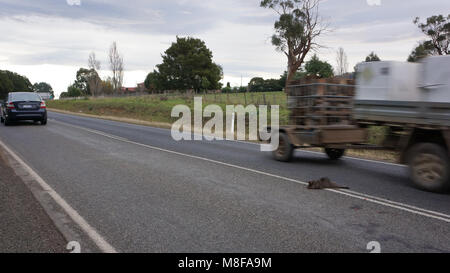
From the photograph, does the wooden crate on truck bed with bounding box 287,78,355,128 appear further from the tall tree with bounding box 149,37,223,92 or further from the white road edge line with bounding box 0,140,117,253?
the tall tree with bounding box 149,37,223,92

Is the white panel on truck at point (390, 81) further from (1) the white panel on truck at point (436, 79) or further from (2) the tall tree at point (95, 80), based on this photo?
(2) the tall tree at point (95, 80)

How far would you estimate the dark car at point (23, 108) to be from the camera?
19.9m

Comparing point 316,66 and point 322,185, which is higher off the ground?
point 316,66

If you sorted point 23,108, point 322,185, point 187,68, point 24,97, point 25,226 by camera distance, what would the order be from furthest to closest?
1. point 187,68
2. point 24,97
3. point 23,108
4. point 322,185
5. point 25,226

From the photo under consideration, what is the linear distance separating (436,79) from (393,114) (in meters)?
1.06

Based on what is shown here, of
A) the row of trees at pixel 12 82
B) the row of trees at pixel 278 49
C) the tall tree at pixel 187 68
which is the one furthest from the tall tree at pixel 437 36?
the row of trees at pixel 12 82

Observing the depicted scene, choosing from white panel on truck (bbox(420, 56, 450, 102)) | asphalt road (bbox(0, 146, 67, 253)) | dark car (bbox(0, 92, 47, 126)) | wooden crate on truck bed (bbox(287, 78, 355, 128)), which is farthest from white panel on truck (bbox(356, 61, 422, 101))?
dark car (bbox(0, 92, 47, 126))

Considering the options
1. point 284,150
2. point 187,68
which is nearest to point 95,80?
point 187,68

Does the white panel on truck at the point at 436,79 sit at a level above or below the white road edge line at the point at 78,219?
above

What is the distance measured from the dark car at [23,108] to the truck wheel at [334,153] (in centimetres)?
1594

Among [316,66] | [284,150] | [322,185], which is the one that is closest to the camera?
[322,185]

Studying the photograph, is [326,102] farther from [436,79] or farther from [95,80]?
[95,80]

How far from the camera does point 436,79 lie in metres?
6.61
